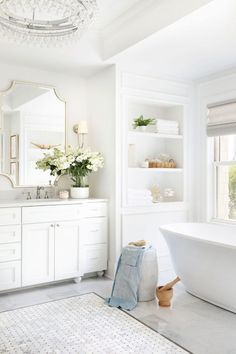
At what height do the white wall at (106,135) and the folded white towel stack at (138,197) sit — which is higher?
the white wall at (106,135)

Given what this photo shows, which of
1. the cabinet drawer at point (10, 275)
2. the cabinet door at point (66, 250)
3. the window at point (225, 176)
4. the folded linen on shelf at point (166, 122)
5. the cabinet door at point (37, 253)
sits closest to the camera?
the cabinet drawer at point (10, 275)

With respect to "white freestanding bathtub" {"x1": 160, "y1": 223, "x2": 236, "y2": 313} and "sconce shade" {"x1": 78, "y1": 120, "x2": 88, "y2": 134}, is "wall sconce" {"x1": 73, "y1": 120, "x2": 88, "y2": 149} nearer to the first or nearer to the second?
"sconce shade" {"x1": 78, "y1": 120, "x2": 88, "y2": 134}

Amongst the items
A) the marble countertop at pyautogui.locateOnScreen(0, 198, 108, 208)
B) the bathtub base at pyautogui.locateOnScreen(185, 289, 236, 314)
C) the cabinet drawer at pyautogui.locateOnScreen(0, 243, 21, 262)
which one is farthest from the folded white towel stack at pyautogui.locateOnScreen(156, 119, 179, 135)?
the cabinet drawer at pyautogui.locateOnScreen(0, 243, 21, 262)

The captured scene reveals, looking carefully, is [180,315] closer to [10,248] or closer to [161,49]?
[10,248]

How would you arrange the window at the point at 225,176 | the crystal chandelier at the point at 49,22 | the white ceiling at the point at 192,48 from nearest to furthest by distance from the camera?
the crystal chandelier at the point at 49,22
the white ceiling at the point at 192,48
the window at the point at 225,176

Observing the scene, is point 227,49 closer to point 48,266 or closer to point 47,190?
point 47,190

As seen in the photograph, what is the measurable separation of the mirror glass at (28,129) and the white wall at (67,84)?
0.31 ft

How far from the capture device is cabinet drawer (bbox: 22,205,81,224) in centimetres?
355

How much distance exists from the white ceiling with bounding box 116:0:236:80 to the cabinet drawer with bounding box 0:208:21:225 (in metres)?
1.95

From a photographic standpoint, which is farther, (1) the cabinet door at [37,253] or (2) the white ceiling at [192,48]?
(1) the cabinet door at [37,253]

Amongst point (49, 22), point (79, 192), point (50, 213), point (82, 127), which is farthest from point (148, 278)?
point (49, 22)

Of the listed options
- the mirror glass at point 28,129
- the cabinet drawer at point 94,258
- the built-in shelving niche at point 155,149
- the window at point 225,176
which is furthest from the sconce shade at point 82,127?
the window at point 225,176

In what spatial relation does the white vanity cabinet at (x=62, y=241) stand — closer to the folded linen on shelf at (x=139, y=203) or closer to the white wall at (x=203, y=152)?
the folded linen on shelf at (x=139, y=203)

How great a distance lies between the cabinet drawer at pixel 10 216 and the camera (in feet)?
11.2
